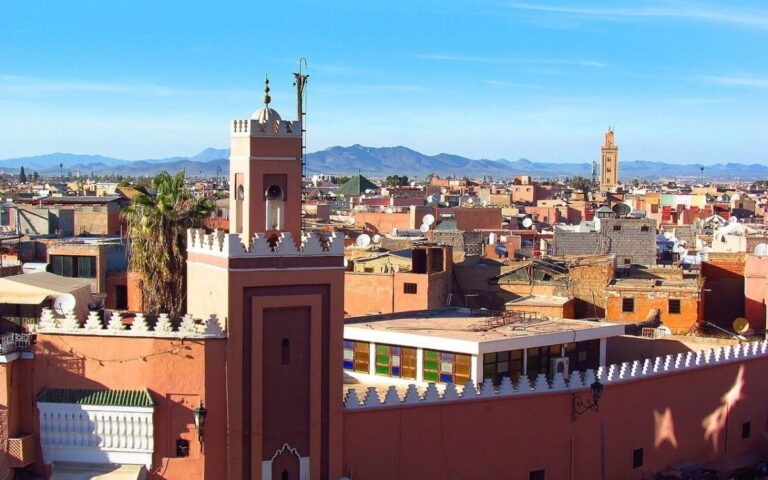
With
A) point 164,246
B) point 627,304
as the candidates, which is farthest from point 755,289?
point 164,246

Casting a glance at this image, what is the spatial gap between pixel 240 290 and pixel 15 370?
3.67 m

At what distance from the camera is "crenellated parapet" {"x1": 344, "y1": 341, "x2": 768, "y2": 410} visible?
61.5 ft

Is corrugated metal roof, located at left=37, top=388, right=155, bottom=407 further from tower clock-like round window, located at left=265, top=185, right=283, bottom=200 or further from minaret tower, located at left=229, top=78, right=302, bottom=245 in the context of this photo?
tower clock-like round window, located at left=265, top=185, right=283, bottom=200

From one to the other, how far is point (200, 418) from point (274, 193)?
12.7 ft

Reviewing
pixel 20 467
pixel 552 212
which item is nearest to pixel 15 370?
pixel 20 467

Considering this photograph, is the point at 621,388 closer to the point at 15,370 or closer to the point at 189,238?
the point at 189,238

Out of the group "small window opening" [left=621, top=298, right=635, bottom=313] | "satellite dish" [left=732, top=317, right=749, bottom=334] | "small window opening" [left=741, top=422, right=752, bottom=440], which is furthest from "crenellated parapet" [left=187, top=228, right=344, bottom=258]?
"satellite dish" [left=732, top=317, right=749, bottom=334]

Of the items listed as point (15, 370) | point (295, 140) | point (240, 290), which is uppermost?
point (295, 140)

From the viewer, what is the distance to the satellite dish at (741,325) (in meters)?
28.5

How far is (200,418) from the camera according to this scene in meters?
16.4

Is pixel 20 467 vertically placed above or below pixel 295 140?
below

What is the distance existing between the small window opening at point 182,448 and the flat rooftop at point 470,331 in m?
6.23

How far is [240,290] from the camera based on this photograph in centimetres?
1670

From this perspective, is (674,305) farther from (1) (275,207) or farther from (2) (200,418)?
(2) (200,418)
